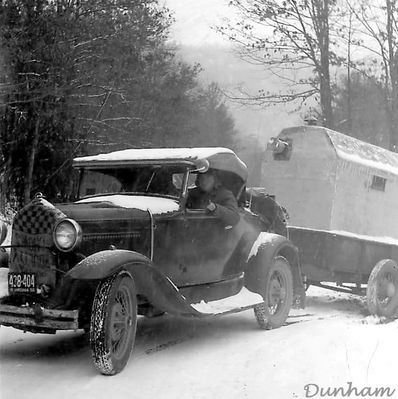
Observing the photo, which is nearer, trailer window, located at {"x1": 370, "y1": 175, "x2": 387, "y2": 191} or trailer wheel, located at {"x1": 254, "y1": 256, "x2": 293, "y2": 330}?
trailer wheel, located at {"x1": 254, "y1": 256, "x2": 293, "y2": 330}

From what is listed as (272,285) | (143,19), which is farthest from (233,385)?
(143,19)

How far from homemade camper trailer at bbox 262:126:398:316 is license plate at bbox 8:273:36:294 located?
416cm

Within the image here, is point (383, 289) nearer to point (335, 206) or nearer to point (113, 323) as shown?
point (335, 206)

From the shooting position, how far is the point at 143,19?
17.9 metres

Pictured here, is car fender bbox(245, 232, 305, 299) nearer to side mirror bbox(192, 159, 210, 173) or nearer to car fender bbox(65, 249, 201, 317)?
car fender bbox(65, 249, 201, 317)

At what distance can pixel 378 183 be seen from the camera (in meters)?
9.77

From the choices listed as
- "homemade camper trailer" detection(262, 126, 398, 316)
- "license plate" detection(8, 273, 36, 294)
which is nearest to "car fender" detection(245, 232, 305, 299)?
"homemade camper trailer" detection(262, 126, 398, 316)

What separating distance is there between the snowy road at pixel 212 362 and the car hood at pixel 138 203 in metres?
1.40

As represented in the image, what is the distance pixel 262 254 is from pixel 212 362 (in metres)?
2.07

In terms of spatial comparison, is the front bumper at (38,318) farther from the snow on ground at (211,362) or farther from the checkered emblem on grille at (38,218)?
the checkered emblem on grille at (38,218)

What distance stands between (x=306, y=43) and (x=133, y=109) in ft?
18.9

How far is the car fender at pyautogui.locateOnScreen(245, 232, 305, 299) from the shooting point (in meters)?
7.59

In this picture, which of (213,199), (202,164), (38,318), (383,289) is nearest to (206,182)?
(213,199)

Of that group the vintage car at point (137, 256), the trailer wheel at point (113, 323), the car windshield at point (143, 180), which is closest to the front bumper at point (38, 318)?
the vintage car at point (137, 256)
